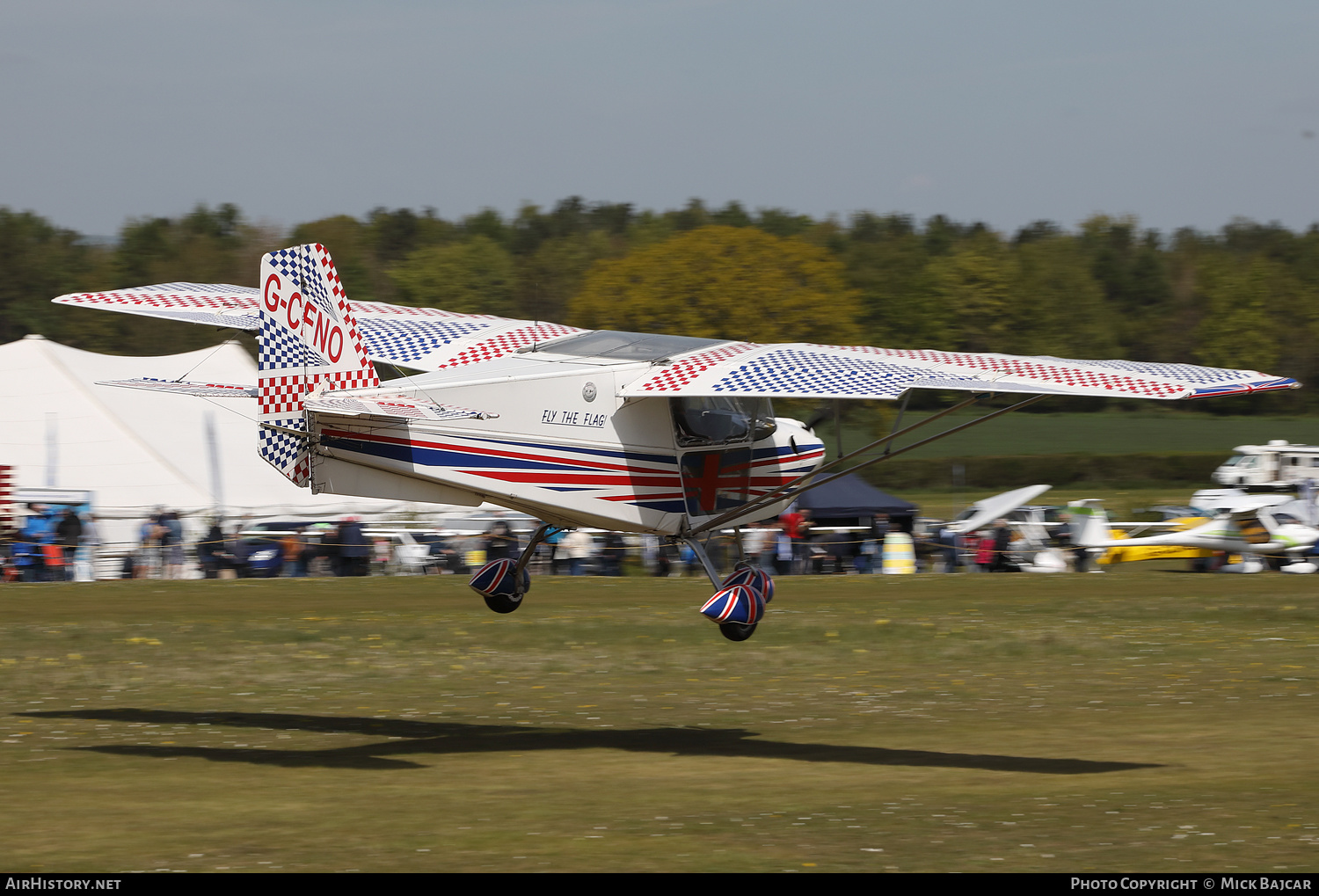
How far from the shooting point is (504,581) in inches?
563

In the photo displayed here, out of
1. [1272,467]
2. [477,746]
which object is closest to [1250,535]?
[1272,467]

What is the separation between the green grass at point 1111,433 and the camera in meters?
69.9

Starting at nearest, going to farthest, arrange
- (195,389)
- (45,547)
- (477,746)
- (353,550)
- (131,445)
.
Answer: (195,389)
(477,746)
(45,547)
(353,550)
(131,445)

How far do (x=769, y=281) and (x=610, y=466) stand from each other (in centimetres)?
4797

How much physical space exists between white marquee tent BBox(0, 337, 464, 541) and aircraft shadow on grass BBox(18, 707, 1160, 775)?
14449mm

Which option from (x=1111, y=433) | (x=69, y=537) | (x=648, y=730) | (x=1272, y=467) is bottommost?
(x=648, y=730)

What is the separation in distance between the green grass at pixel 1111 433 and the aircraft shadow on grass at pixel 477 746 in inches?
1868

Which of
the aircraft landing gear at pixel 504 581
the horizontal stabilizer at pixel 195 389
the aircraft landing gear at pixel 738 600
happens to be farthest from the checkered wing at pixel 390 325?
the aircraft landing gear at pixel 738 600

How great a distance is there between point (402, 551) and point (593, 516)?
770 inches

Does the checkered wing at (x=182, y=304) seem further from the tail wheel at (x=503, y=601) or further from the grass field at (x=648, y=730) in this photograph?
the grass field at (x=648, y=730)

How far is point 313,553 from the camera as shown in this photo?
102 feet

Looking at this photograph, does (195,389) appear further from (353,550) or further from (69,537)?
(353,550)

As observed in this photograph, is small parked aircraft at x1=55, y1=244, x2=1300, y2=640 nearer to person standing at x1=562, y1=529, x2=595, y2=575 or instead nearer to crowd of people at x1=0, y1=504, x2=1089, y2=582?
crowd of people at x1=0, y1=504, x2=1089, y2=582

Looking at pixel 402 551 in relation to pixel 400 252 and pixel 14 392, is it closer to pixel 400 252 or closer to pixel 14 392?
pixel 14 392
